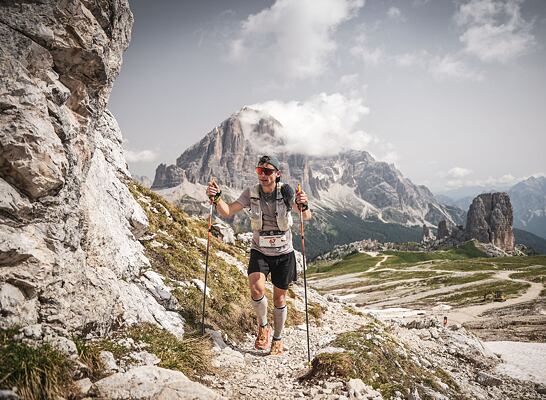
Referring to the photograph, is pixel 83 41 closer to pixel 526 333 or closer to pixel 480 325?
pixel 526 333

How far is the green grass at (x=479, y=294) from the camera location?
82150 mm

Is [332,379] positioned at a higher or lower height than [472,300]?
higher

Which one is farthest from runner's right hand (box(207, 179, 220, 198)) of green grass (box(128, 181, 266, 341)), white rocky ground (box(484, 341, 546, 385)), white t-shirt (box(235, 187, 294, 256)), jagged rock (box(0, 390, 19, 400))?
white rocky ground (box(484, 341, 546, 385))

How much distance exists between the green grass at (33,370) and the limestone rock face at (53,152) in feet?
2.58

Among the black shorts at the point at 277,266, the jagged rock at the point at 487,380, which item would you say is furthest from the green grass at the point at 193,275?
the jagged rock at the point at 487,380

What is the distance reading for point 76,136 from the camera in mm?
6961

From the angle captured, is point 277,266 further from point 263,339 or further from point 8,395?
point 8,395

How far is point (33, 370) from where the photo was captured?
4.34 meters

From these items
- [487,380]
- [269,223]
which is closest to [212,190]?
[269,223]

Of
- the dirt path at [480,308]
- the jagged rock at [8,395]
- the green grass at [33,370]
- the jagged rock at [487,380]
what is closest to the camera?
the jagged rock at [8,395]

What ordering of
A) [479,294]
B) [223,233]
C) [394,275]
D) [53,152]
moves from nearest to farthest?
[53,152]
[223,233]
[479,294]
[394,275]

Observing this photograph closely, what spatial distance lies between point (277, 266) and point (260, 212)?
5.44ft

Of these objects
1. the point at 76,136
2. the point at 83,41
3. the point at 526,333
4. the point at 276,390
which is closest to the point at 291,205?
the point at 276,390

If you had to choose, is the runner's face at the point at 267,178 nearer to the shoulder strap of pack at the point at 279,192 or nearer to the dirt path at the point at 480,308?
the shoulder strap of pack at the point at 279,192
